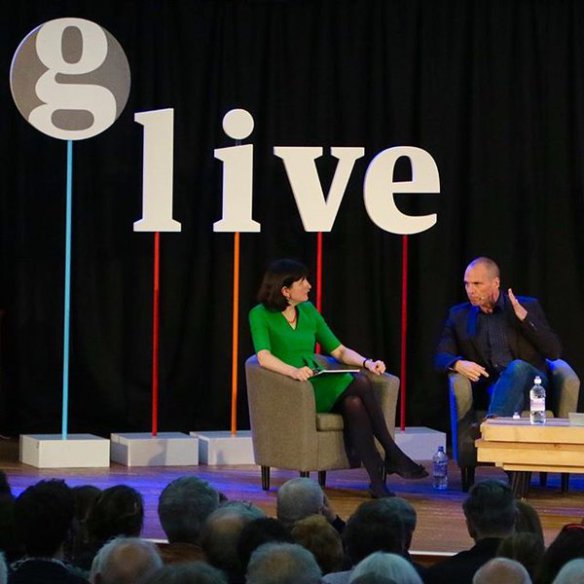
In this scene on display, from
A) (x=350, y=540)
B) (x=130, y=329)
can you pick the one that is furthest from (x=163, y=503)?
(x=130, y=329)

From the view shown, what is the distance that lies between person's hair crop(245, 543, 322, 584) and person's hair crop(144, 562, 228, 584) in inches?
4.2

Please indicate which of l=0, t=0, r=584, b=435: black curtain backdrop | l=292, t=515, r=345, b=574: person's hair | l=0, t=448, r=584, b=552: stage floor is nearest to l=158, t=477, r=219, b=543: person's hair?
l=292, t=515, r=345, b=574: person's hair

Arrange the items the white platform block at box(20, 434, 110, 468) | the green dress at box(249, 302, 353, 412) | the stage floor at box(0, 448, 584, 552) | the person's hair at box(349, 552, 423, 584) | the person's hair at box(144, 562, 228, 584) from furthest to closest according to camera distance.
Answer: the white platform block at box(20, 434, 110, 468) < the green dress at box(249, 302, 353, 412) < the stage floor at box(0, 448, 584, 552) < the person's hair at box(349, 552, 423, 584) < the person's hair at box(144, 562, 228, 584)

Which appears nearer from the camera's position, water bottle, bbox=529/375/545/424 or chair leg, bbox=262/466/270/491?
water bottle, bbox=529/375/545/424

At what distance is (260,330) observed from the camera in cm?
684

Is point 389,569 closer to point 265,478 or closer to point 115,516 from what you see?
point 115,516

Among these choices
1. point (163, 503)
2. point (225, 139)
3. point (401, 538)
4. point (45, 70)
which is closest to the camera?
point (401, 538)

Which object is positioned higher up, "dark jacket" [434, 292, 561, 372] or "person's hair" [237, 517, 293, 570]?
"dark jacket" [434, 292, 561, 372]

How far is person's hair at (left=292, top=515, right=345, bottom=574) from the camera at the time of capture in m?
3.56

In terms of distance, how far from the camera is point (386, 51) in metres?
8.71

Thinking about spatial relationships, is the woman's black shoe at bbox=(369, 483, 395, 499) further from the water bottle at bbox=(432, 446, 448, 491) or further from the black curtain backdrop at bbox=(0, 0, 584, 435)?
the black curtain backdrop at bbox=(0, 0, 584, 435)

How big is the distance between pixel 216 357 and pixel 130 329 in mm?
523

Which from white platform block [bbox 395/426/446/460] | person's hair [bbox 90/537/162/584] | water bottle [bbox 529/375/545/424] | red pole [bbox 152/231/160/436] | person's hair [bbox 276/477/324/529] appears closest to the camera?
person's hair [bbox 90/537/162/584]

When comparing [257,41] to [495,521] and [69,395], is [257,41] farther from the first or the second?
[495,521]
